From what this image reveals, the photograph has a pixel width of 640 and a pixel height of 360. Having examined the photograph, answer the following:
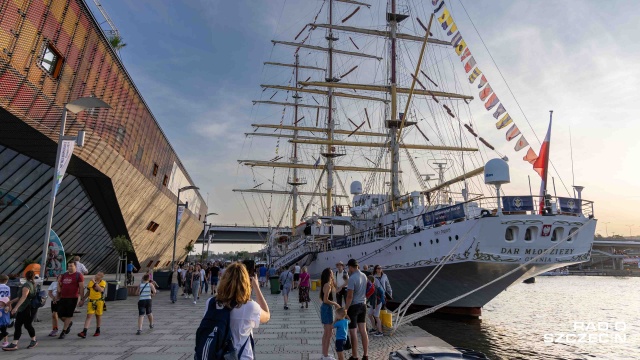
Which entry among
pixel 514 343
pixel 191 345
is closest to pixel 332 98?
pixel 514 343

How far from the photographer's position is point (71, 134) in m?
20.5

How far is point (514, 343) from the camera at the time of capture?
50.8ft

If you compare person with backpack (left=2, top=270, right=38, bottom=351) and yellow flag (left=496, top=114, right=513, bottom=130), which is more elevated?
yellow flag (left=496, top=114, right=513, bottom=130)

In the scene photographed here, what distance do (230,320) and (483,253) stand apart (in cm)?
1496

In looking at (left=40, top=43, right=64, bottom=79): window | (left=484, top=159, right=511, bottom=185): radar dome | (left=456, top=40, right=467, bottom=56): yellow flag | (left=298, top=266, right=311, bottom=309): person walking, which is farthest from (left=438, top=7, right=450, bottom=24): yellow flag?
(left=40, top=43, right=64, bottom=79): window

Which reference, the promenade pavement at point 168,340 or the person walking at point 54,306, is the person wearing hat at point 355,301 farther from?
the person walking at point 54,306

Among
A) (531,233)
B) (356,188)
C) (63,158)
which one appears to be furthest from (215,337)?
(356,188)

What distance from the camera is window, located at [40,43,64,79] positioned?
17141 millimetres

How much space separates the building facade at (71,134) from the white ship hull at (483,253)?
57.6ft

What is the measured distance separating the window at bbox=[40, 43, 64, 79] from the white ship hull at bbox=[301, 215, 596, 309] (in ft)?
58.4

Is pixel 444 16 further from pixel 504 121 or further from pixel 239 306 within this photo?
pixel 239 306

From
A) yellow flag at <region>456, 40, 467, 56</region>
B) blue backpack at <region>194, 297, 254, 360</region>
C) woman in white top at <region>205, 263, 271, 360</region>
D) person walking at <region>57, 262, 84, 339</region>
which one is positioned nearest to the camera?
blue backpack at <region>194, 297, 254, 360</region>

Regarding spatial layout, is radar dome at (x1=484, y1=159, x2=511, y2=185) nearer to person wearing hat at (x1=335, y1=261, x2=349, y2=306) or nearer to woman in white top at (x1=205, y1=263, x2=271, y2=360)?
person wearing hat at (x1=335, y1=261, x2=349, y2=306)

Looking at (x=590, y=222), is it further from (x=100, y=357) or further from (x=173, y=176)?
(x=173, y=176)
